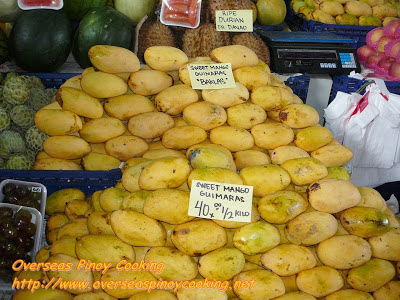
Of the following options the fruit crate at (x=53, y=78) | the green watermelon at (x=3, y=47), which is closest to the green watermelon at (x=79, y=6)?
the green watermelon at (x=3, y=47)

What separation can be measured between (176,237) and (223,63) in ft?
2.86

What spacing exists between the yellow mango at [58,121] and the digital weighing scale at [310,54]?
1.46 metres

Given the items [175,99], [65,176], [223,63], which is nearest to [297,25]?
[223,63]

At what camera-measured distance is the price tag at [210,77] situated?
1727 mm

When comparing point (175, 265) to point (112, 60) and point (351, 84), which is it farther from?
point (351, 84)

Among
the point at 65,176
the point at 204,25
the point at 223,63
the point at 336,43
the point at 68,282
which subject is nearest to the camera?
the point at 68,282

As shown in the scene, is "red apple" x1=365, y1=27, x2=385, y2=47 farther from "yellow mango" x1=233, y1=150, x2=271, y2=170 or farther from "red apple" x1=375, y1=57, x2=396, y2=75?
A: "yellow mango" x1=233, y1=150, x2=271, y2=170

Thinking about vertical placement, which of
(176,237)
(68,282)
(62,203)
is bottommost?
(62,203)

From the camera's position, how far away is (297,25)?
354cm

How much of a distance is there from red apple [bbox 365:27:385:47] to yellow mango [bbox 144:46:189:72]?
1930mm

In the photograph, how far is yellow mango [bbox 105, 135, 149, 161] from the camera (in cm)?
172

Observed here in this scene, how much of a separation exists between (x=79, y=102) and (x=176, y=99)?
1.35ft

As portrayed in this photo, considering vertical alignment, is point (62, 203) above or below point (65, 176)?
below

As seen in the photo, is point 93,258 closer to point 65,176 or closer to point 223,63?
point 65,176
